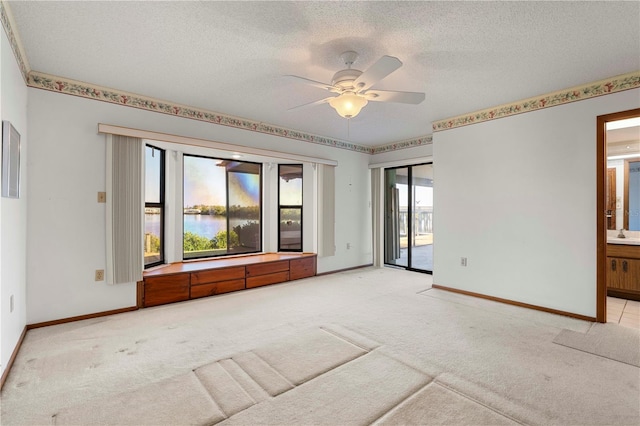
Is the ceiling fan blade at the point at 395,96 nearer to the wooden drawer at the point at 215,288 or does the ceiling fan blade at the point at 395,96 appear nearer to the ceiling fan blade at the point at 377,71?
the ceiling fan blade at the point at 377,71

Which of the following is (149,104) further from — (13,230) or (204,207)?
(13,230)

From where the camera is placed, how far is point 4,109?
212cm

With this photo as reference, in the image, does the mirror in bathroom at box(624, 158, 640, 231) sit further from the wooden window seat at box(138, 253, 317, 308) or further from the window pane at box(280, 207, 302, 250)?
the window pane at box(280, 207, 302, 250)

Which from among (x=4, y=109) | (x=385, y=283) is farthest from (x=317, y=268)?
(x=4, y=109)

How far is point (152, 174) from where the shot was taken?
13.7 feet

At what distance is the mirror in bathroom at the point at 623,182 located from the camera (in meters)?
4.53

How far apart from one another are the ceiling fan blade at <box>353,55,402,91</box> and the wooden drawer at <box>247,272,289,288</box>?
318cm

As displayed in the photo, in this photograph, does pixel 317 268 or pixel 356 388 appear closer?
pixel 356 388

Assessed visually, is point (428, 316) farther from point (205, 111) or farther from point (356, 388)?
point (205, 111)

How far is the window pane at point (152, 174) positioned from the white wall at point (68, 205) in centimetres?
55

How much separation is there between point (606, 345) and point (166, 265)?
4.96 m

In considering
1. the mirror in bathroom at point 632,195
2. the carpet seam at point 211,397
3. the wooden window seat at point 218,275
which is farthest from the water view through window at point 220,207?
the mirror in bathroom at point 632,195

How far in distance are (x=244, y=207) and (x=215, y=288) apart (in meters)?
1.64

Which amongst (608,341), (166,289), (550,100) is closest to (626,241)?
(608,341)
